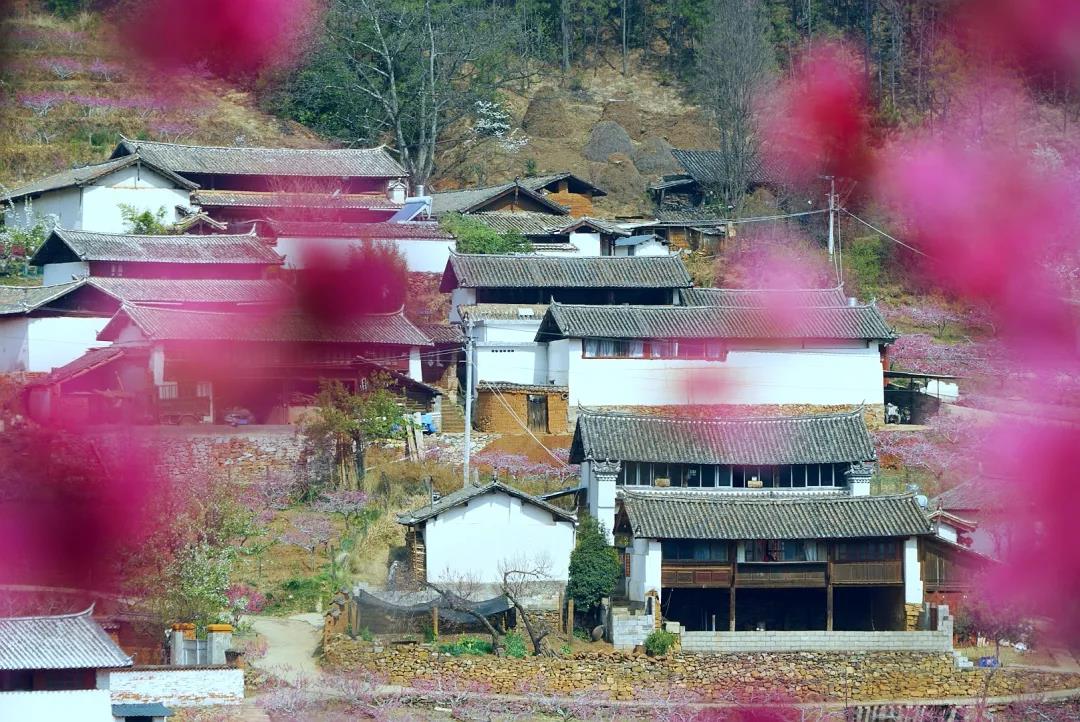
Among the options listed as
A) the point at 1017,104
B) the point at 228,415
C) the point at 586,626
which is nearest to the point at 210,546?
the point at 586,626

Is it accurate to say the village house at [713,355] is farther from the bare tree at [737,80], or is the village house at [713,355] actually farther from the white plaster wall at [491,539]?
the white plaster wall at [491,539]

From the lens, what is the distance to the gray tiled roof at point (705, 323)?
23.5 m

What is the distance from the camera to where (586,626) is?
17266 millimetres

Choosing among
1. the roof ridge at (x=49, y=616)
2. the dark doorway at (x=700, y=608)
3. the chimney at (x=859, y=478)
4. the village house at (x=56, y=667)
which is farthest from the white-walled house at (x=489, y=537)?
the village house at (x=56, y=667)

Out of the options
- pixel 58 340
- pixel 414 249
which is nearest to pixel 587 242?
pixel 414 249

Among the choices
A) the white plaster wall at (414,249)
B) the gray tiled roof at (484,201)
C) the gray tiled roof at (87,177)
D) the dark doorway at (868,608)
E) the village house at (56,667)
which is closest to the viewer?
the village house at (56,667)

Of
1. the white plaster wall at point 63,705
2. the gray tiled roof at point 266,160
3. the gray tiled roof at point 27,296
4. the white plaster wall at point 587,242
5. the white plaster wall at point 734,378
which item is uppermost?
the gray tiled roof at point 266,160

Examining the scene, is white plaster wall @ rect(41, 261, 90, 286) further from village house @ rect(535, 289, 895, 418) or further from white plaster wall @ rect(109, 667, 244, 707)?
white plaster wall @ rect(109, 667, 244, 707)

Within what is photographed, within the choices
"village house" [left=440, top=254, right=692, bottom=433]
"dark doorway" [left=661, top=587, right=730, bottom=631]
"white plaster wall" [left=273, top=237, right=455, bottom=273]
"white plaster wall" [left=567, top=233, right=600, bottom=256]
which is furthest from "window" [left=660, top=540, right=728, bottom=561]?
"white plaster wall" [left=567, top=233, right=600, bottom=256]

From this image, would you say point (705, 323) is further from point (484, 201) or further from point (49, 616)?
point (49, 616)

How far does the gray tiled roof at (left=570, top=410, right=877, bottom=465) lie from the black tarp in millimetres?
2910

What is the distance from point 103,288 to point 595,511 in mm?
9806

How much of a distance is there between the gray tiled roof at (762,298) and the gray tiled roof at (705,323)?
1.43 ft

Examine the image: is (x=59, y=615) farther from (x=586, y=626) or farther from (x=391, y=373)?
(x=391, y=373)
